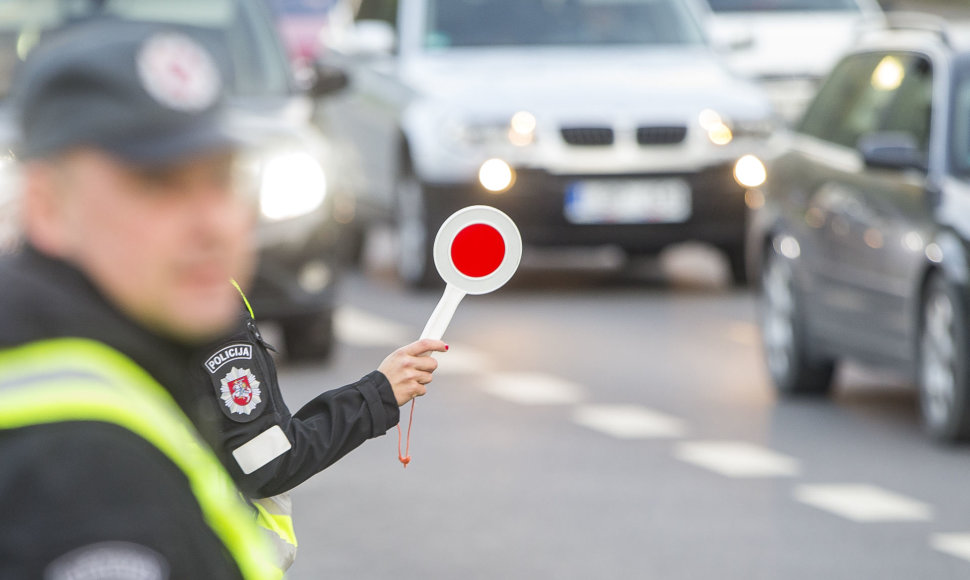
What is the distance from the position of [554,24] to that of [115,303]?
12.4 meters

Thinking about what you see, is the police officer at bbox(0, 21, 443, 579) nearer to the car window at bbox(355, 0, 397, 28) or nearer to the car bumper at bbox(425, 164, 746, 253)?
the car bumper at bbox(425, 164, 746, 253)

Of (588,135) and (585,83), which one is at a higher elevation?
(585,83)

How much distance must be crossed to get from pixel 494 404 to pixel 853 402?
163 cm

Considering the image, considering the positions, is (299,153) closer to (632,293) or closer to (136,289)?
(632,293)

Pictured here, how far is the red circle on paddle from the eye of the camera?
2.62 metres

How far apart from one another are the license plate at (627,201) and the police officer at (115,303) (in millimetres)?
11108

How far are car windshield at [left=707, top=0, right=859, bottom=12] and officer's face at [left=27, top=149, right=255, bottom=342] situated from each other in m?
16.6

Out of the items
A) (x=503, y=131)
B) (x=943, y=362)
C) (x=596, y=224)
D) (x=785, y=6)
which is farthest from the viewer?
(x=785, y=6)

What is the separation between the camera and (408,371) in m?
2.76

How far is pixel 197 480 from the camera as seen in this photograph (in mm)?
1485

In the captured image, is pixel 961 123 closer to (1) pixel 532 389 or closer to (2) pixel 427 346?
(1) pixel 532 389

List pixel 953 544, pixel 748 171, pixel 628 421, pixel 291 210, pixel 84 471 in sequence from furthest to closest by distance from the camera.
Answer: pixel 748 171 → pixel 291 210 → pixel 628 421 → pixel 953 544 → pixel 84 471

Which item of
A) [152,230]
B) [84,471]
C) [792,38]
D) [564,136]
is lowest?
[792,38]

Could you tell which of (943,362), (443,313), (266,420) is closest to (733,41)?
(943,362)
